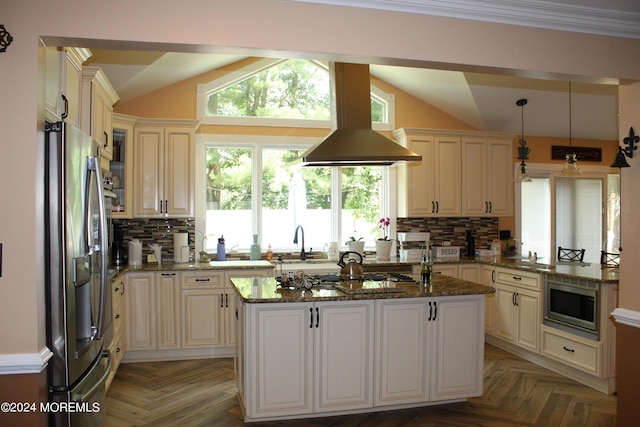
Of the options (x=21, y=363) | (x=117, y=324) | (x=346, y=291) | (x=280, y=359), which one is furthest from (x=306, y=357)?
(x=117, y=324)

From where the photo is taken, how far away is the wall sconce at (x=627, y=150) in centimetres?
309

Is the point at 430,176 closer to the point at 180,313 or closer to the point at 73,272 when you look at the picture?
the point at 180,313

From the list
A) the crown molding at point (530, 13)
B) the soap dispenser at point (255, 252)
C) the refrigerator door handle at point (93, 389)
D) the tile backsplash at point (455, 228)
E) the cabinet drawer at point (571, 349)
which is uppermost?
the crown molding at point (530, 13)

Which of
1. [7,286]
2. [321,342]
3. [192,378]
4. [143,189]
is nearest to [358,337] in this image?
[321,342]

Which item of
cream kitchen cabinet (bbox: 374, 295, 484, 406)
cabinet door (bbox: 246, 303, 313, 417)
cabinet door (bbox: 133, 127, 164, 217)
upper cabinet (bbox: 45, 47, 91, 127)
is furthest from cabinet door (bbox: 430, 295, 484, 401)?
cabinet door (bbox: 133, 127, 164, 217)

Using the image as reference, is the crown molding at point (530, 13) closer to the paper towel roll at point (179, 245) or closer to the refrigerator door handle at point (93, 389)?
the refrigerator door handle at point (93, 389)

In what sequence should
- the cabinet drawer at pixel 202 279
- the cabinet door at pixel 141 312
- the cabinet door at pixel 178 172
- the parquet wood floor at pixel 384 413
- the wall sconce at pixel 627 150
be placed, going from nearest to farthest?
1. the wall sconce at pixel 627 150
2. the parquet wood floor at pixel 384 413
3. the cabinet door at pixel 141 312
4. the cabinet drawer at pixel 202 279
5. the cabinet door at pixel 178 172

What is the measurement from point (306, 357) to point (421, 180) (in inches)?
128

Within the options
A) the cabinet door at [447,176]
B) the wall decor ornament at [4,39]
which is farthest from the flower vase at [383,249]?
the wall decor ornament at [4,39]

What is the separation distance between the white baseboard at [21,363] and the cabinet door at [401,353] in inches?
83.8

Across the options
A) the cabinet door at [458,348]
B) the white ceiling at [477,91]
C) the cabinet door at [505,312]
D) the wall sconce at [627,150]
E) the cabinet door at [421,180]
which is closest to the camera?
the wall sconce at [627,150]

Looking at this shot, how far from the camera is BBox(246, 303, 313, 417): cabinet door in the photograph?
335 cm

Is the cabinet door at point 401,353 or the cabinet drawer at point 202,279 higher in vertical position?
the cabinet drawer at point 202,279

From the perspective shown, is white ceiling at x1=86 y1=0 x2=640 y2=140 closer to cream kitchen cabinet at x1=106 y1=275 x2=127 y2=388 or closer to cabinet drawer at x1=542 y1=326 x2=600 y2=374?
cream kitchen cabinet at x1=106 y1=275 x2=127 y2=388
